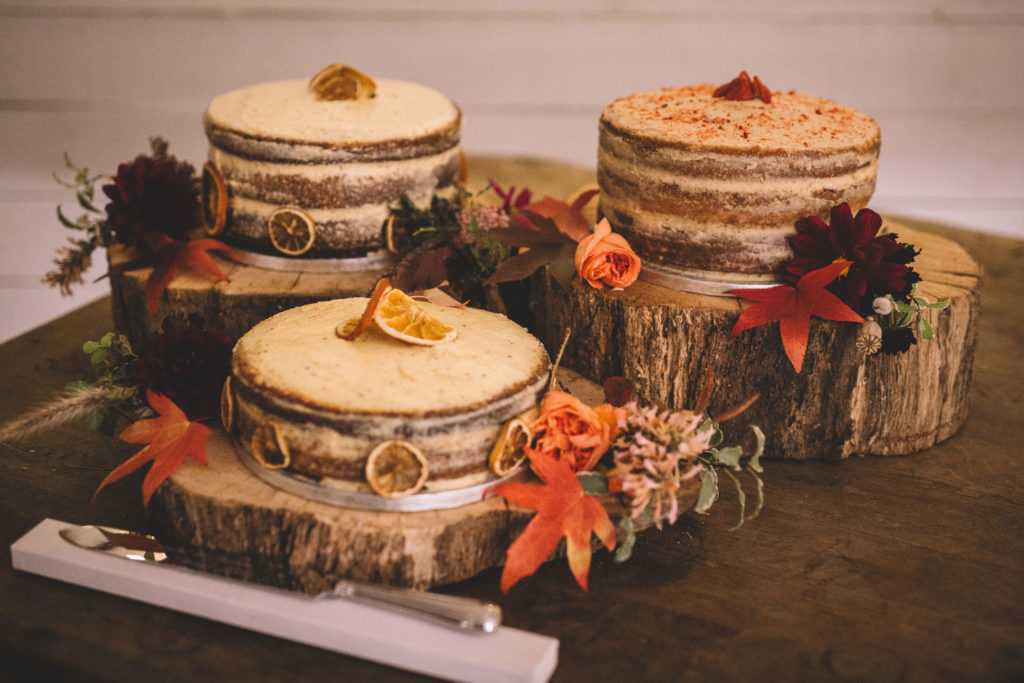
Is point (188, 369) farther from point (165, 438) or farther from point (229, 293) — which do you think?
point (229, 293)

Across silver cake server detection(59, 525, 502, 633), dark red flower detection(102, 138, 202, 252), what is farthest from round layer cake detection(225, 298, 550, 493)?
dark red flower detection(102, 138, 202, 252)

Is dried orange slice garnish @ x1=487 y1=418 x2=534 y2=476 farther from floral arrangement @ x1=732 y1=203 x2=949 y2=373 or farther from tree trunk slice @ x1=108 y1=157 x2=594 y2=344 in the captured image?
tree trunk slice @ x1=108 y1=157 x2=594 y2=344

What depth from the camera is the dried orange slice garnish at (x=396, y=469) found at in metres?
0.96

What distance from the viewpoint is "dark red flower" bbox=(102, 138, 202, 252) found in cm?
145

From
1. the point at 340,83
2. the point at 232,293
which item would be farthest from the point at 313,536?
the point at 340,83

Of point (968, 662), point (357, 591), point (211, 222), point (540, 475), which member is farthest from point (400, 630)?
point (211, 222)

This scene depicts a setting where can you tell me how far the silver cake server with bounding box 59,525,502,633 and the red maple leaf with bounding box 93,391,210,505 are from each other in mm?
47

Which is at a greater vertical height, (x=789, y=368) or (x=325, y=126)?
(x=325, y=126)

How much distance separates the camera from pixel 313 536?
960mm

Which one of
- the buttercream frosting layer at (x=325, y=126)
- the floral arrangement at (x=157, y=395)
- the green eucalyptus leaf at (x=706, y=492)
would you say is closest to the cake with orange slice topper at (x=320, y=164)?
the buttercream frosting layer at (x=325, y=126)

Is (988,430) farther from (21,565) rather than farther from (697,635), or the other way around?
(21,565)

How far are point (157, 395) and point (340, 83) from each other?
598 mm

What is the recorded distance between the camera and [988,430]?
1398 mm

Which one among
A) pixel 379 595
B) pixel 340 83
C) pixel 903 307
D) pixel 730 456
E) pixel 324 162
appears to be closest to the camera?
pixel 379 595
